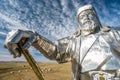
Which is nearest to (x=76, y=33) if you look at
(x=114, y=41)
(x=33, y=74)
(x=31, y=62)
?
(x=114, y=41)

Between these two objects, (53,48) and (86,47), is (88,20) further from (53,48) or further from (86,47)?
(53,48)

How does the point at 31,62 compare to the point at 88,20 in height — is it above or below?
below

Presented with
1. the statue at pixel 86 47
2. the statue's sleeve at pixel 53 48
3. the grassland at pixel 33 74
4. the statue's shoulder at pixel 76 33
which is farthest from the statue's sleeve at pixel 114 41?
the grassland at pixel 33 74

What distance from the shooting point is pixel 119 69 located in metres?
4.31

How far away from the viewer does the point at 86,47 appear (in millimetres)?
4629

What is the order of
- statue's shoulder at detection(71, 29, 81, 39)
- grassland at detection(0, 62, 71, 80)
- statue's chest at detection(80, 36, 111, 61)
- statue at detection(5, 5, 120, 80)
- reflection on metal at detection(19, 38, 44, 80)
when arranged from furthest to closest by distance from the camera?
grassland at detection(0, 62, 71, 80)
statue's shoulder at detection(71, 29, 81, 39)
statue's chest at detection(80, 36, 111, 61)
statue at detection(5, 5, 120, 80)
reflection on metal at detection(19, 38, 44, 80)

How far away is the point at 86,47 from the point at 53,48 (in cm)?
52

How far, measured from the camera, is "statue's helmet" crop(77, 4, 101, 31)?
15.6 feet


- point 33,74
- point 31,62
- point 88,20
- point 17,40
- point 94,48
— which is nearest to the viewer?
point 17,40

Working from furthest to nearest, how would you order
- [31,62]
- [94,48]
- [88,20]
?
[88,20], [94,48], [31,62]

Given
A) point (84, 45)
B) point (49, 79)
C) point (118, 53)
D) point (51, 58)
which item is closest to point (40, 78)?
point (51, 58)

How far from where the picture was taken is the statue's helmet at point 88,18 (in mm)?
4758

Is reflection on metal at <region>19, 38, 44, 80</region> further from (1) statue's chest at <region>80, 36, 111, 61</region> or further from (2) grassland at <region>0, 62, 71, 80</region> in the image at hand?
(2) grassland at <region>0, 62, 71, 80</region>

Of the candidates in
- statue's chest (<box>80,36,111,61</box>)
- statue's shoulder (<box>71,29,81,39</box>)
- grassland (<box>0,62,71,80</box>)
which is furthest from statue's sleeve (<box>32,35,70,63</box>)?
grassland (<box>0,62,71,80</box>)
